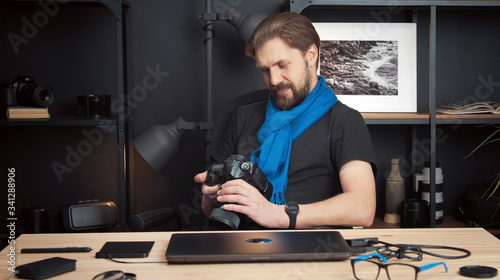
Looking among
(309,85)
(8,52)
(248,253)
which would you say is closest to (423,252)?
(248,253)

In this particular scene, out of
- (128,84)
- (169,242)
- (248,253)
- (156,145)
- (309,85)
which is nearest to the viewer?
(248,253)

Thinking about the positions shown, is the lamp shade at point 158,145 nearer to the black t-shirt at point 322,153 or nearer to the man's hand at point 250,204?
the black t-shirt at point 322,153

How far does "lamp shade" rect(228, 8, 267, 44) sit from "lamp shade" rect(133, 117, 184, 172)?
49cm

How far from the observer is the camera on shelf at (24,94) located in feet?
7.23

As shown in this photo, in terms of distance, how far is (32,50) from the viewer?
2480mm

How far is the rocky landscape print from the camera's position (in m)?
2.48

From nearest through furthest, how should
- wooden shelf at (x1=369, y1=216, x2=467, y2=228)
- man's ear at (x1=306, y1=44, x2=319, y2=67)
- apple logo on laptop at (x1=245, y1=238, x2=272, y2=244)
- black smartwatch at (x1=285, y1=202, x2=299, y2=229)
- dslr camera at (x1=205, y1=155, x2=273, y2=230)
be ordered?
apple logo on laptop at (x1=245, y1=238, x2=272, y2=244), dslr camera at (x1=205, y1=155, x2=273, y2=230), black smartwatch at (x1=285, y1=202, x2=299, y2=229), man's ear at (x1=306, y1=44, x2=319, y2=67), wooden shelf at (x1=369, y1=216, x2=467, y2=228)

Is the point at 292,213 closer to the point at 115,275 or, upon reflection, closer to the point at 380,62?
the point at 115,275

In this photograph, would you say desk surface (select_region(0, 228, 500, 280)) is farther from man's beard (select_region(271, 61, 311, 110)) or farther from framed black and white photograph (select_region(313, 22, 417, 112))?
→ framed black and white photograph (select_region(313, 22, 417, 112))

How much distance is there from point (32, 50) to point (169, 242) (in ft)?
5.48

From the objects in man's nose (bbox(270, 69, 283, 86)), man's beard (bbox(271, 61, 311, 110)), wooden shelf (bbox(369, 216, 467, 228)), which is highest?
man's nose (bbox(270, 69, 283, 86))

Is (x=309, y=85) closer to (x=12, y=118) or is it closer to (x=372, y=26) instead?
(x=372, y=26)

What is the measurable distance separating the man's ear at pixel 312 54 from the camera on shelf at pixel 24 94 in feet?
3.63

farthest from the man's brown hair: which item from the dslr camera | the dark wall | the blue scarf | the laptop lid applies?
the laptop lid
